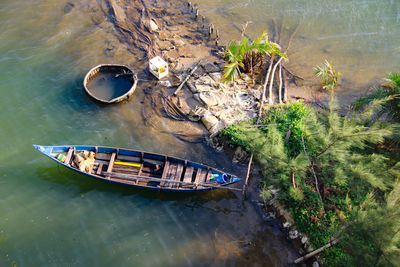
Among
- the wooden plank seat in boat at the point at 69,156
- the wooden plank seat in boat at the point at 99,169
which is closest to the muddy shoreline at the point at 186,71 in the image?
the wooden plank seat in boat at the point at 99,169

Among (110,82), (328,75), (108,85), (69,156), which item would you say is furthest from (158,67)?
(328,75)

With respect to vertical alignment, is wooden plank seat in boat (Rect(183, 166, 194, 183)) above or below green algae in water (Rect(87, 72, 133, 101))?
below

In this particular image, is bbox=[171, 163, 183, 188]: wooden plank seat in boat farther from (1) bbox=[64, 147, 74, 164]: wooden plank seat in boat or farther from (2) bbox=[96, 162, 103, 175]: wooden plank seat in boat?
(1) bbox=[64, 147, 74, 164]: wooden plank seat in boat

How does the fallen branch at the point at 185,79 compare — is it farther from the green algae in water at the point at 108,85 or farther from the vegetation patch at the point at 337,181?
the vegetation patch at the point at 337,181

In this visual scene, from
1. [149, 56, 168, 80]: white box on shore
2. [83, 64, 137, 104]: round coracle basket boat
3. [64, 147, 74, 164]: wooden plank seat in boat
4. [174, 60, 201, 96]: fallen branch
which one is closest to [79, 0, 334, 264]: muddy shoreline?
[174, 60, 201, 96]: fallen branch

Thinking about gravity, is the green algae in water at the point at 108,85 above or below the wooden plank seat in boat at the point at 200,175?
above

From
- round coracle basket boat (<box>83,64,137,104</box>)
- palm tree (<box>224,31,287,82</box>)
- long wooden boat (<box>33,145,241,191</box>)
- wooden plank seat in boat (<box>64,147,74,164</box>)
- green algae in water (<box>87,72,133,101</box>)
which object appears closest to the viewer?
long wooden boat (<box>33,145,241,191</box>)

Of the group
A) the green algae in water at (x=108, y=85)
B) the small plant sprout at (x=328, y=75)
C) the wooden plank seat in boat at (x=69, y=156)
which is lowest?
the wooden plank seat in boat at (x=69, y=156)

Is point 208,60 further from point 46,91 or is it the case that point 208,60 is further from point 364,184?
point 364,184
